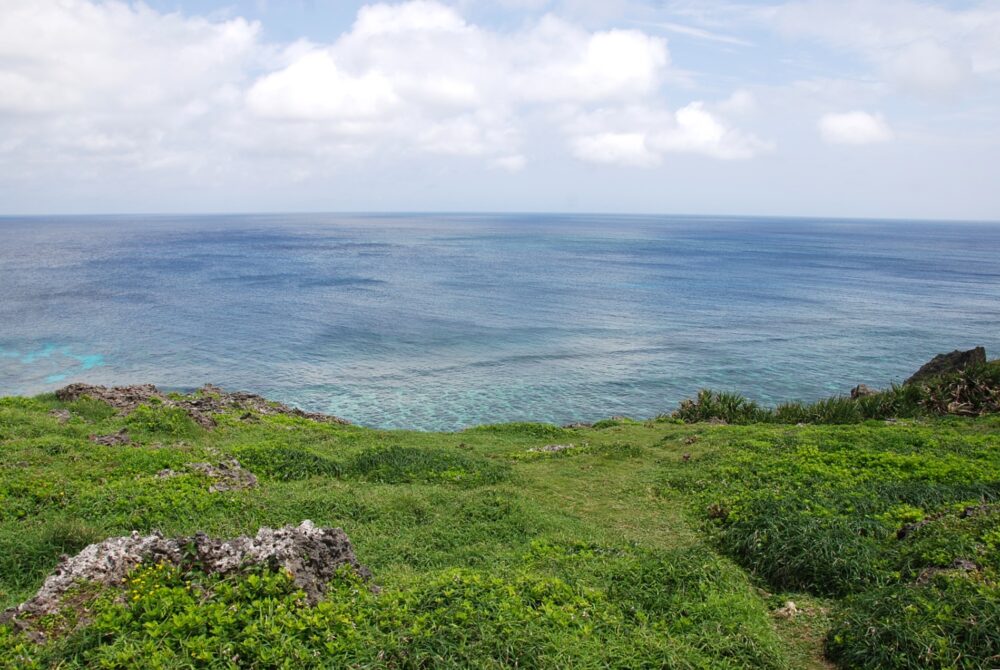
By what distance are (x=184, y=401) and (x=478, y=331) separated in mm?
30598

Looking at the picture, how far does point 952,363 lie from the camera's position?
28.1m

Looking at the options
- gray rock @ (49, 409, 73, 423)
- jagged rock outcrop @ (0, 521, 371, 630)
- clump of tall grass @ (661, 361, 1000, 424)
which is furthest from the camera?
clump of tall grass @ (661, 361, 1000, 424)

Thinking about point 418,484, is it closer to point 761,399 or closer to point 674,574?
point 674,574

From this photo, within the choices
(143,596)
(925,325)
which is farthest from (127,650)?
(925,325)

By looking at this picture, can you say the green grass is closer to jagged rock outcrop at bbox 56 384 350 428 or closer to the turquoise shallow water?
jagged rock outcrop at bbox 56 384 350 428

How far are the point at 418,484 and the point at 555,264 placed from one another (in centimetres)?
9972

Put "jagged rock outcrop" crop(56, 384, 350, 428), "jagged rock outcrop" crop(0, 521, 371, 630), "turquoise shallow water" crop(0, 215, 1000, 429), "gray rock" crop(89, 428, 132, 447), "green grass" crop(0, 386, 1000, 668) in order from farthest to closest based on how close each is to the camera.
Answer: "turquoise shallow water" crop(0, 215, 1000, 429), "jagged rock outcrop" crop(56, 384, 350, 428), "gray rock" crop(89, 428, 132, 447), "jagged rock outcrop" crop(0, 521, 371, 630), "green grass" crop(0, 386, 1000, 668)

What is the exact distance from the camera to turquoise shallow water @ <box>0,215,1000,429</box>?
39094 millimetres

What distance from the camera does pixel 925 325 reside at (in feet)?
197

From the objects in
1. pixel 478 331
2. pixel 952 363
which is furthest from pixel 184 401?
pixel 952 363

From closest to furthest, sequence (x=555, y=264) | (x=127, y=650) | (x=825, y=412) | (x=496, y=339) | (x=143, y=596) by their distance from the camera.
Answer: (x=127, y=650), (x=143, y=596), (x=825, y=412), (x=496, y=339), (x=555, y=264)

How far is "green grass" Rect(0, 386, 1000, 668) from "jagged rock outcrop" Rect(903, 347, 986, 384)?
7184 millimetres

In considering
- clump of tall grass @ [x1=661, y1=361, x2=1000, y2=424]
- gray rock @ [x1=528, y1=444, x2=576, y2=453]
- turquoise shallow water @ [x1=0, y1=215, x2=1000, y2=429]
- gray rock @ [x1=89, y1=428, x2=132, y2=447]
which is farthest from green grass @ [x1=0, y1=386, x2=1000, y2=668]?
turquoise shallow water @ [x1=0, y1=215, x2=1000, y2=429]

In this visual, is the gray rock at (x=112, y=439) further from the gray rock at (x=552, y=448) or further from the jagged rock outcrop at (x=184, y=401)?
the gray rock at (x=552, y=448)
